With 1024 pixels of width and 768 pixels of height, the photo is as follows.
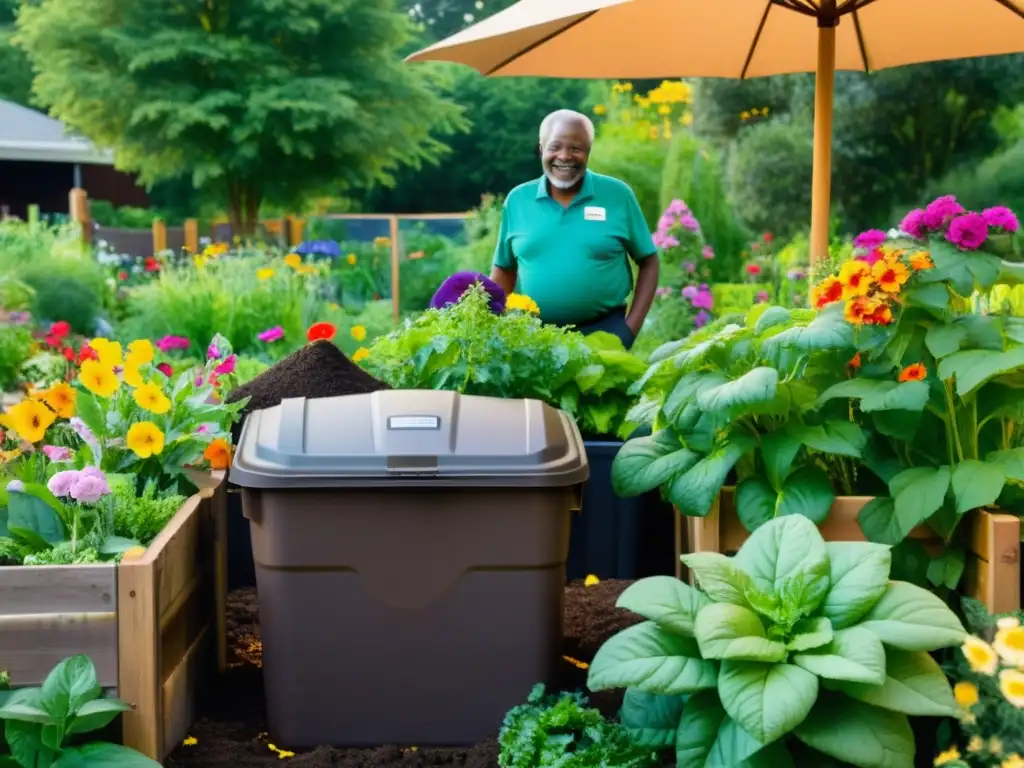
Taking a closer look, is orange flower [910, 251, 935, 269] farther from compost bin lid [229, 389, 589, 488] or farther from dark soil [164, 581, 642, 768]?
dark soil [164, 581, 642, 768]

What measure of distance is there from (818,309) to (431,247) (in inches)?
549

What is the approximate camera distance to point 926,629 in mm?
2400

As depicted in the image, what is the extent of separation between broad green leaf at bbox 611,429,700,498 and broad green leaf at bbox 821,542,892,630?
50 centimetres

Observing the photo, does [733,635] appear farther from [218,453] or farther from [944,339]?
[218,453]

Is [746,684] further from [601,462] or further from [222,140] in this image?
[222,140]

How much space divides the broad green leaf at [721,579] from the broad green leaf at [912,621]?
0.83ft

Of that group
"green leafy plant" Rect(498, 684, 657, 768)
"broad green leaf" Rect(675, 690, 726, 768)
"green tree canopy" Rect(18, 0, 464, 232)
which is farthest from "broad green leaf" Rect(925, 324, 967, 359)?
"green tree canopy" Rect(18, 0, 464, 232)

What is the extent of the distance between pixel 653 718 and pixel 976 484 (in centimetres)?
90

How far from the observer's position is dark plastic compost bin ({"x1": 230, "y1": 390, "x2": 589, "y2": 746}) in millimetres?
2729

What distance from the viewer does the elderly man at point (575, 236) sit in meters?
4.79

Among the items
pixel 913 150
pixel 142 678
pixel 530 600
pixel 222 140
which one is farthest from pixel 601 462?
pixel 222 140

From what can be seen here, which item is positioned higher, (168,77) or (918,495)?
(168,77)

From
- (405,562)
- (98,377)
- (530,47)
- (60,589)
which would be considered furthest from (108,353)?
(530,47)

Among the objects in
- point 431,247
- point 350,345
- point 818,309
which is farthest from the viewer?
point 431,247
